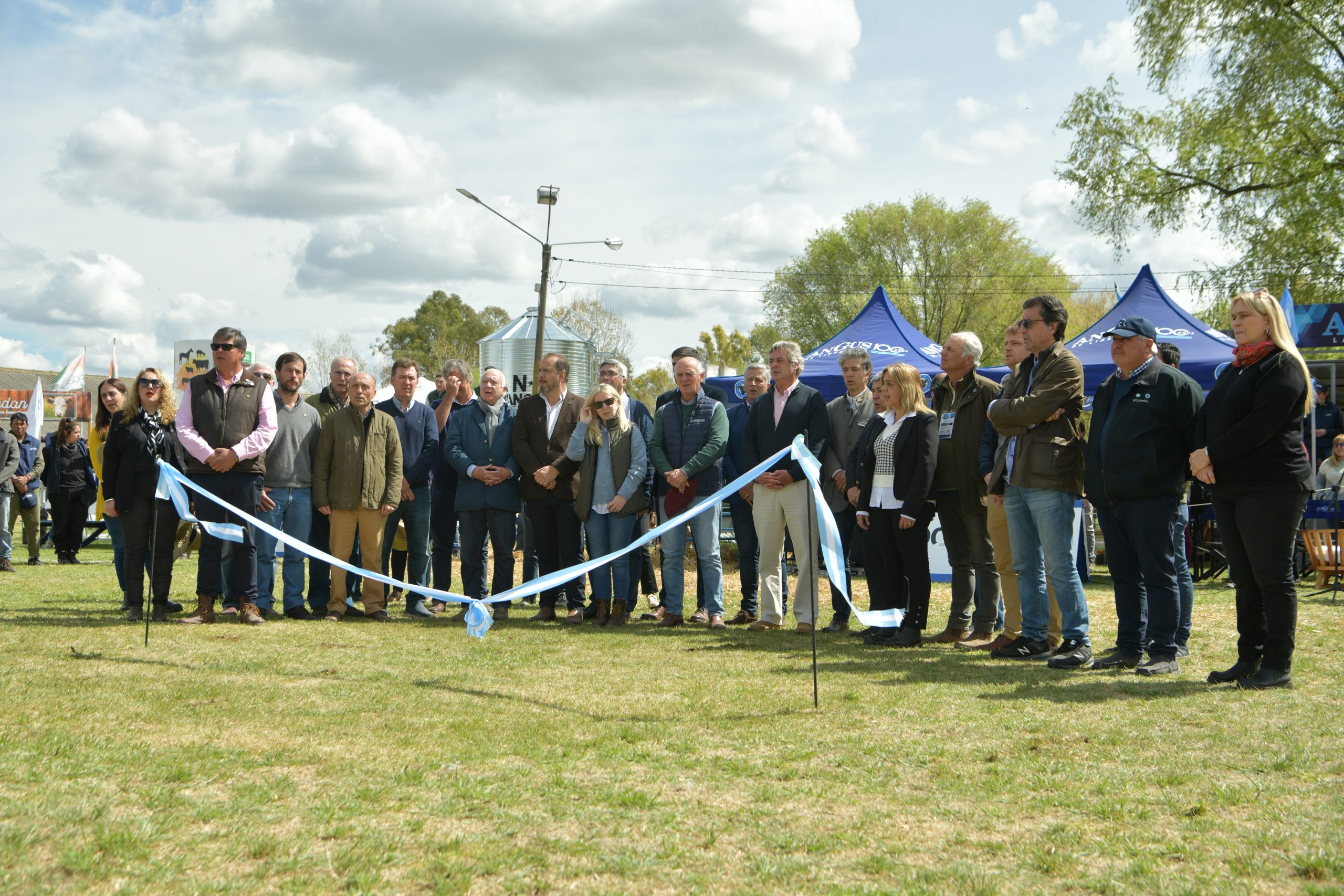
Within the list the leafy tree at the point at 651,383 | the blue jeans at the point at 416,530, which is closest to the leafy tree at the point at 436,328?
the leafy tree at the point at 651,383

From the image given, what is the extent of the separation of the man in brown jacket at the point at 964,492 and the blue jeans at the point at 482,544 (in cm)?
357

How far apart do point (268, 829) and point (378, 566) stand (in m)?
5.58

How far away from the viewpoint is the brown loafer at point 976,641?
730cm

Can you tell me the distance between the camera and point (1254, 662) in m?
5.73

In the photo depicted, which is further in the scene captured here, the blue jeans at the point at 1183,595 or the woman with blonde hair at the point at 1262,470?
the blue jeans at the point at 1183,595

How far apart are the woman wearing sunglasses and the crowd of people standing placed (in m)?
0.02

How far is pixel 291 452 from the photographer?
873 centimetres

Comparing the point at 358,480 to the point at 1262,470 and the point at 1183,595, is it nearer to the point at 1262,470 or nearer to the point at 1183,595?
the point at 1183,595

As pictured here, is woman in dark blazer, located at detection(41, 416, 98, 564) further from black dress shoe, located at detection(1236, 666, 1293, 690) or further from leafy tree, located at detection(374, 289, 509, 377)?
leafy tree, located at detection(374, 289, 509, 377)

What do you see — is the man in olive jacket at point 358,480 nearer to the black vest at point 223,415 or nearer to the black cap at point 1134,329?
the black vest at point 223,415

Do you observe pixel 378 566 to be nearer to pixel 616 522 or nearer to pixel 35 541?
pixel 616 522

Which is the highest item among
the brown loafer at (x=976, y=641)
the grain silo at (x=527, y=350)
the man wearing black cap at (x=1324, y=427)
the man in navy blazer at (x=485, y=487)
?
the grain silo at (x=527, y=350)

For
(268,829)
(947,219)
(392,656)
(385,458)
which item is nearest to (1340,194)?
(385,458)

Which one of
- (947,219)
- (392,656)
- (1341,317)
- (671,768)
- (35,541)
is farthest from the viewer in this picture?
(947,219)
